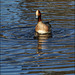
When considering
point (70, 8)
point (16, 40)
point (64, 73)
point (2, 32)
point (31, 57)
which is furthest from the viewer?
point (70, 8)

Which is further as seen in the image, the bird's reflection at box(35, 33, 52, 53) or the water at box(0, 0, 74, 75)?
the bird's reflection at box(35, 33, 52, 53)

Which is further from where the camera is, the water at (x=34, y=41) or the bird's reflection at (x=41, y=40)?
the bird's reflection at (x=41, y=40)

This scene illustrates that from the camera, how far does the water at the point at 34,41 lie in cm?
947

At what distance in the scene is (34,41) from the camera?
1268 cm

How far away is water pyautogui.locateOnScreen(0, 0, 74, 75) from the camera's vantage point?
9.47 meters

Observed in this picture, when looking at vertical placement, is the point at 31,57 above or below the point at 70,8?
below

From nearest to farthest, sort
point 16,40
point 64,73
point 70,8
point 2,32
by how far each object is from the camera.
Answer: point 64,73
point 16,40
point 2,32
point 70,8

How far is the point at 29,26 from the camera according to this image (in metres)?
15.1

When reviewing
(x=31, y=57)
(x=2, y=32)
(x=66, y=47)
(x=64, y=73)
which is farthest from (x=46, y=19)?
(x=64, y=73)

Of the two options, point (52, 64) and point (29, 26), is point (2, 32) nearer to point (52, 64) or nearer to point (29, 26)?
point (29, 26)

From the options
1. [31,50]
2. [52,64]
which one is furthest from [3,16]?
[52,64]

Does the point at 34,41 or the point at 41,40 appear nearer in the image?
the point at 34,41

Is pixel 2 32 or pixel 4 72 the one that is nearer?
pixel 4 72

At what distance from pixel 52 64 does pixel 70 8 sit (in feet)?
31.7
